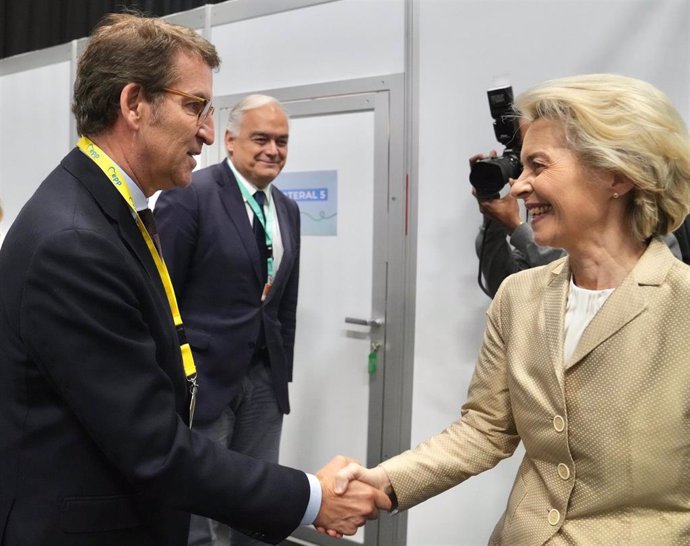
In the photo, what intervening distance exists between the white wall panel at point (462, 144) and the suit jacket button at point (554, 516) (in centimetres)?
133

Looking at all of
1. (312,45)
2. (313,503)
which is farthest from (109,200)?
(312,45)

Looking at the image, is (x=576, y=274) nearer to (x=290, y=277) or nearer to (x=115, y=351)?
(x=115, y=351)

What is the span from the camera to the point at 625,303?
3.70ft

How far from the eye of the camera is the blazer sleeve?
1.39 m

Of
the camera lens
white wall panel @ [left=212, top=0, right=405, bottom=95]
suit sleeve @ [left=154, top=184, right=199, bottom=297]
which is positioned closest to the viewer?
the camera lens

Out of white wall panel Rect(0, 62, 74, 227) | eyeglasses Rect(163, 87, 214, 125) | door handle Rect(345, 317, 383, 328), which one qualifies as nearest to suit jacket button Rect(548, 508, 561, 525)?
eyeglasses Rect(163, 87, 214, 125)

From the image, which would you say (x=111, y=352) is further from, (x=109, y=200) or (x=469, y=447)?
(x=469, y=447)

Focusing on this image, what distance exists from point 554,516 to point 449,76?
72.5 inches

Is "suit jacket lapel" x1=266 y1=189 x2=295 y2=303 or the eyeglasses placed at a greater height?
the eyeglasses

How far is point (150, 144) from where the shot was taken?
4.15 feet

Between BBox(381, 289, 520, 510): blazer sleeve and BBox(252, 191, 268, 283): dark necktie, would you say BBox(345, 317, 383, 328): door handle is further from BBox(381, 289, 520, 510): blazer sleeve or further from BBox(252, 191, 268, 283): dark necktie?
BBox(381, 289, 520, 510): blazer sleeve

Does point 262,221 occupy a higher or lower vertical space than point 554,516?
higher

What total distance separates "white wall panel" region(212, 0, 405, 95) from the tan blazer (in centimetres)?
169

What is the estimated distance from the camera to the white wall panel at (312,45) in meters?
2.63
